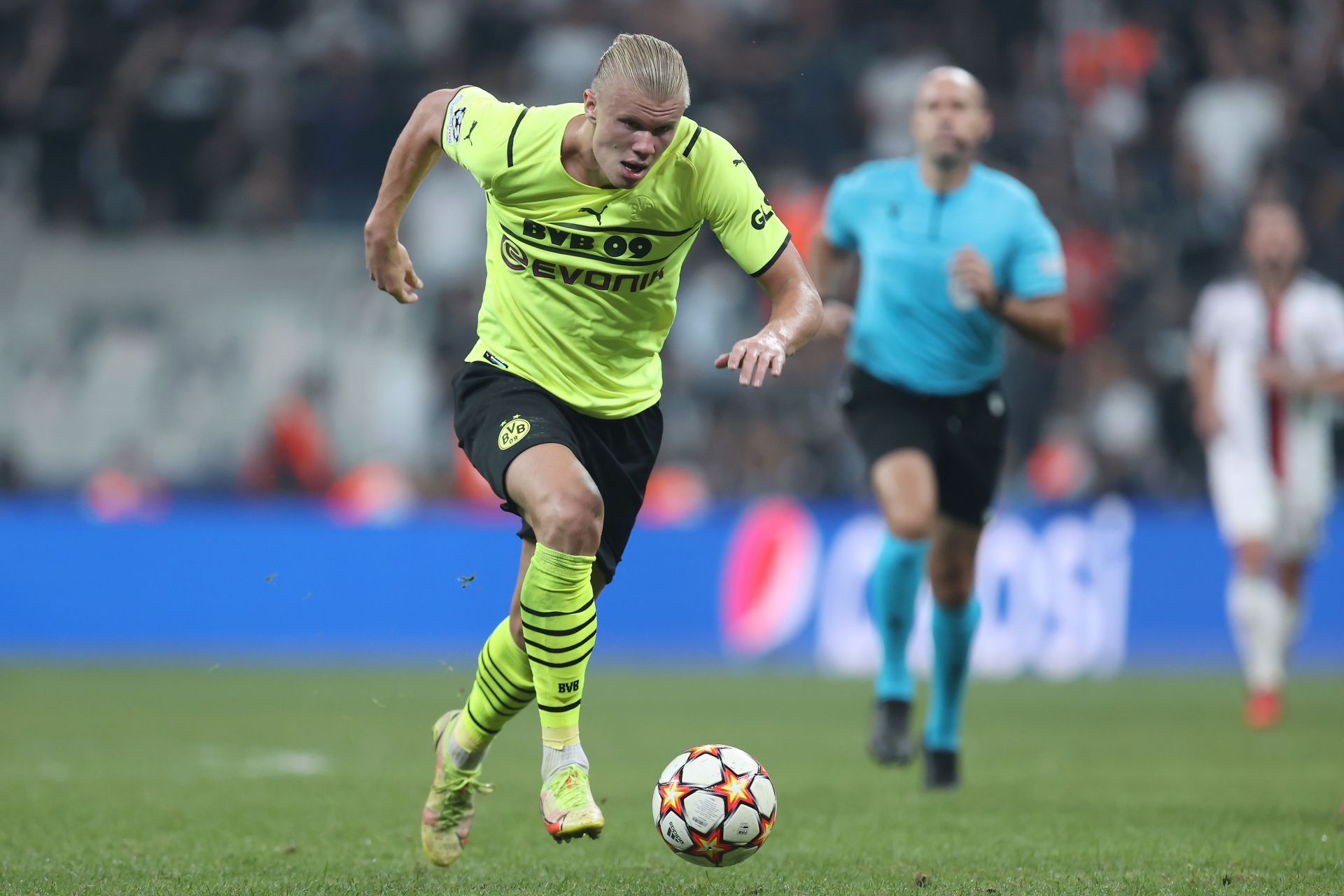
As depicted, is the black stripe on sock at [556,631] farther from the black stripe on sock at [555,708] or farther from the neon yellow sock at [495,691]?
the neon yellow sock at [495,691]

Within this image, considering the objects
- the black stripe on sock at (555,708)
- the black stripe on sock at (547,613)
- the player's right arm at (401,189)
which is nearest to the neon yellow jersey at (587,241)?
the player's right arm at (401,189)

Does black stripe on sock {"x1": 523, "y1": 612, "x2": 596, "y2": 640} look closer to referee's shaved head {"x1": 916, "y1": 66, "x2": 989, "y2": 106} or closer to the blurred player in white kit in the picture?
referee's shaved head {"x1": 916, "y1": 66, "x2": 989, "y2": 106}

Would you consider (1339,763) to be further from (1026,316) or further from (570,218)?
(570,218)

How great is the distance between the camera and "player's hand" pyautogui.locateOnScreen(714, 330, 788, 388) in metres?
4.59

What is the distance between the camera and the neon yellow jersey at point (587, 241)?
5.10 meters

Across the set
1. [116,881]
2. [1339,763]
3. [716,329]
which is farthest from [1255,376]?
[116,881]

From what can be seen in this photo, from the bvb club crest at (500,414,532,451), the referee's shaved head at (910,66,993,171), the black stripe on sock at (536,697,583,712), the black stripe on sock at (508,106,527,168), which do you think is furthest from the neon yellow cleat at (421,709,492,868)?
the referee's shaved head at (910,66,993,171)

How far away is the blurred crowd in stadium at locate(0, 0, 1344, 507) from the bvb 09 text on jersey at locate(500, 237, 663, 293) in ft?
33.8

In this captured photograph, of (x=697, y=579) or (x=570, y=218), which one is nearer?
(x=570, y=218)

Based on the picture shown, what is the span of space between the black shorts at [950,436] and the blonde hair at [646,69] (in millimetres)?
2698

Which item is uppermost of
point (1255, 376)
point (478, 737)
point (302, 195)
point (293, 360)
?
point (302, 195)

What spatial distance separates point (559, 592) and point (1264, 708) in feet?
21.6

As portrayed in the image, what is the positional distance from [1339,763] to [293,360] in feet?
36.5

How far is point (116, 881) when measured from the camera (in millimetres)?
4809
